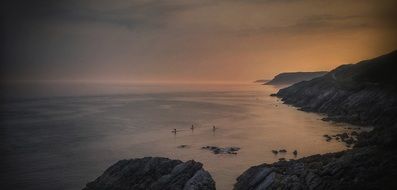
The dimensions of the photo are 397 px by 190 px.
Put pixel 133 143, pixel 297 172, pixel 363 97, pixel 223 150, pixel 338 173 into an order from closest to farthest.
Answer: pixel 338 173
pixel 297 172
pixel 223 150
pixel 133 143
pixel 363 97

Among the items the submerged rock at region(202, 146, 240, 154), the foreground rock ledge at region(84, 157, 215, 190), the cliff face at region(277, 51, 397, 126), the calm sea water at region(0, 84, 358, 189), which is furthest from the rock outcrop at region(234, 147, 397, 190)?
the cliff face at region(277, 51, 397, 126)

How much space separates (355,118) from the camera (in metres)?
109

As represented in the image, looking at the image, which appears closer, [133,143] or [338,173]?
[338,173]

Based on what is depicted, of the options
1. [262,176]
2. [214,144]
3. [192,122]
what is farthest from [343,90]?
[262,176]

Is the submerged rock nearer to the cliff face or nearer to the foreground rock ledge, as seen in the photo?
the foreground rock ledge

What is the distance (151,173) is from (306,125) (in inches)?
2947

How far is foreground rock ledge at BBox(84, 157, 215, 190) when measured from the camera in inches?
1784

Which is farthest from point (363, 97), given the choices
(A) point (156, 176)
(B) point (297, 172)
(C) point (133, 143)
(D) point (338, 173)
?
(A) point (156, 176)

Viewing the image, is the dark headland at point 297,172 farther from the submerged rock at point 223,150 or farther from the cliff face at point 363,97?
the cliff face at point 363,97

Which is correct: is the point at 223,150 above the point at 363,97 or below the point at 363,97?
below

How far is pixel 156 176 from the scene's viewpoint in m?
47.6

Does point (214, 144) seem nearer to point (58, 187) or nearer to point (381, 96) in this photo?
point (58, 187)

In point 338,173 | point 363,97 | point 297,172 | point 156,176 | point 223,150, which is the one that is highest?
point 363,97

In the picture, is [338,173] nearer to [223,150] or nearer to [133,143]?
[223,150]
